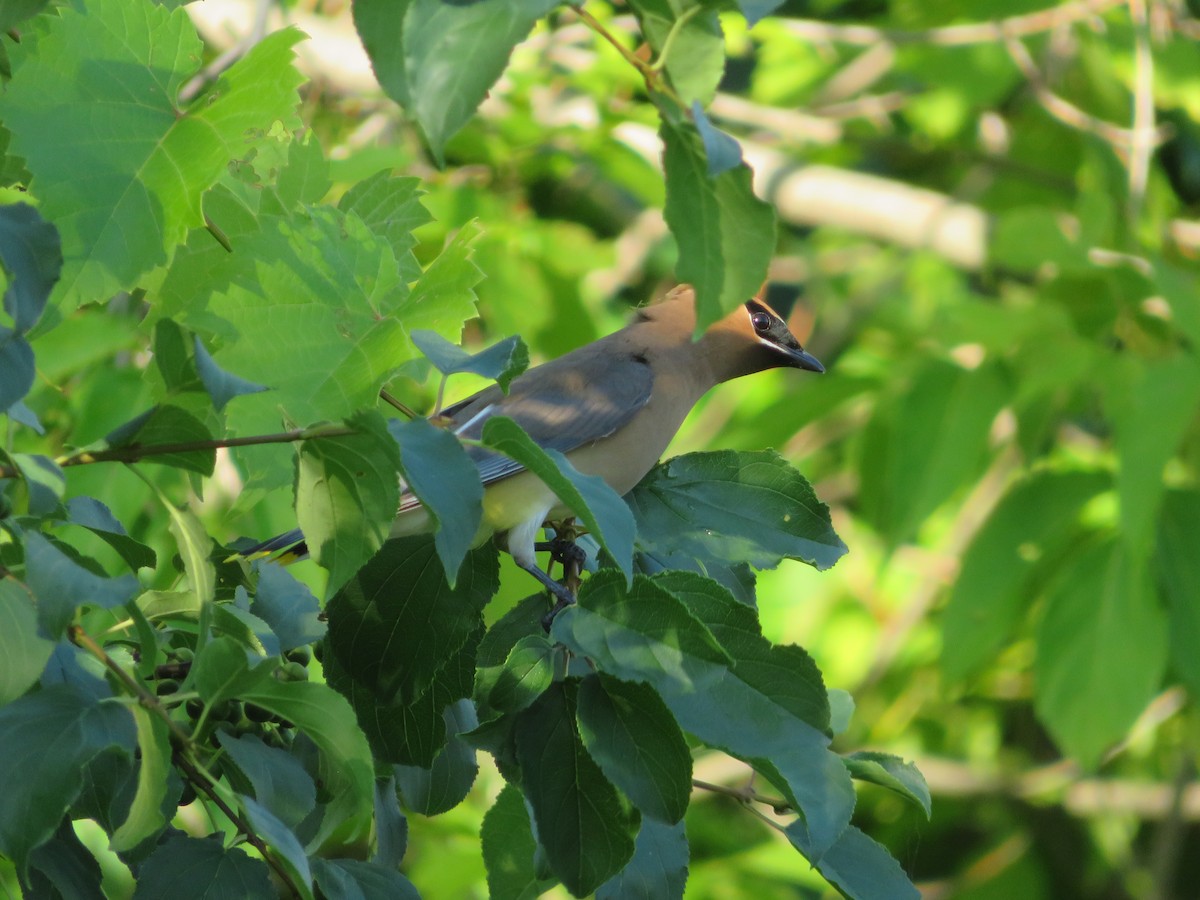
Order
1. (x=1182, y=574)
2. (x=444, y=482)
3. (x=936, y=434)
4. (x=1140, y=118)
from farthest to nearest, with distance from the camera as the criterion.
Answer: (x=1140, y=118) < (x=936, y=434) < (x=1182, y=574) < (x=444, y=482)

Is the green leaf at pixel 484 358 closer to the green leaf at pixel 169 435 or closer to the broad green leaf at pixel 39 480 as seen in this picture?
the green leaf at pixel 169 435

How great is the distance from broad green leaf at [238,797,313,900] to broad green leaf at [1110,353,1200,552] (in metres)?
3.22

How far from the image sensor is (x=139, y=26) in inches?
85.0

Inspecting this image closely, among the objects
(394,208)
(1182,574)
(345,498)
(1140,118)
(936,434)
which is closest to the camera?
(345,498)

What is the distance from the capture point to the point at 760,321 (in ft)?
12.5

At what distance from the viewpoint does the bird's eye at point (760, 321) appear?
12.5ft

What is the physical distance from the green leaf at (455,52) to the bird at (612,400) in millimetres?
1486

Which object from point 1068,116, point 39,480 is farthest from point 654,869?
point 1068,116

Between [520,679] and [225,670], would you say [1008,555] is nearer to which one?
[520,679]

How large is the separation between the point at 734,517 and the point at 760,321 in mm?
1590

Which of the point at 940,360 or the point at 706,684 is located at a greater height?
the point at 706,684

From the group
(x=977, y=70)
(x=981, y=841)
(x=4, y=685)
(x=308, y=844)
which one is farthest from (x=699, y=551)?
(x=981, y=841)

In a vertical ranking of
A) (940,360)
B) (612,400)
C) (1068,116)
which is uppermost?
(612,400)

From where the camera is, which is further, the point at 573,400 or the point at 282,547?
the point at 573,400
